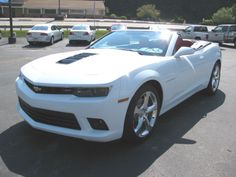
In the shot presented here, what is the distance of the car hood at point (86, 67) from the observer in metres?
3.68

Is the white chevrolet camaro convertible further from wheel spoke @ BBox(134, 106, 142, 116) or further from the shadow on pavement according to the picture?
the shadow on pavement

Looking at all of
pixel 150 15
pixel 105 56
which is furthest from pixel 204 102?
pixel 150 15

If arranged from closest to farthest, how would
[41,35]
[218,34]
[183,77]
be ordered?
[183,77], [41,35], [218,34]

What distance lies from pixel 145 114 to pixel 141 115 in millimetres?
89

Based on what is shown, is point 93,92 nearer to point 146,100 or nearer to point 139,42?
point 146,100

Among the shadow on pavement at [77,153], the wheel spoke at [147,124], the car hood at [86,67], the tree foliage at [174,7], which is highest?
the tree foliage at [174,7]

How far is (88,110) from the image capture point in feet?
11.5

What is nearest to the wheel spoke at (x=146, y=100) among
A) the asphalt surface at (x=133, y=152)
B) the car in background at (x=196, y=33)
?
the asphalt surface at (x=133, y=152)

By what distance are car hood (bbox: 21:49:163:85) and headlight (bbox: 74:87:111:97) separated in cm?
7

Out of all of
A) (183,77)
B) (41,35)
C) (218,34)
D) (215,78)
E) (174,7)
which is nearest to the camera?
(183,77)

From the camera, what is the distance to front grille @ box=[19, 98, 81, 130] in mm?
3639

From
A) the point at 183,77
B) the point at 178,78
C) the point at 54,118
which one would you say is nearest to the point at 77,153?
the point at 54,118

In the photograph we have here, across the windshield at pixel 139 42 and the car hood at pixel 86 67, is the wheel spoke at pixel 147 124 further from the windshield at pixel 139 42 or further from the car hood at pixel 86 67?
the windshield at pixel 139 42

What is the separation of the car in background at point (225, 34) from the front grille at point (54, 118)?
70.3ft
